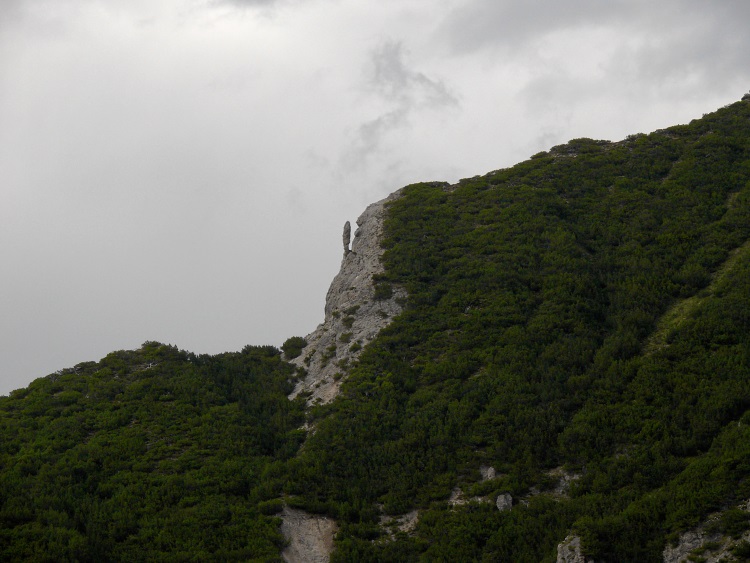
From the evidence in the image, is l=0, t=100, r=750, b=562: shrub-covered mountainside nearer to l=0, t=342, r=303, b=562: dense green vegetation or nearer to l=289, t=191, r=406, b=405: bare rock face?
l=0, t=342, r=303, b=562: dense green vegetation

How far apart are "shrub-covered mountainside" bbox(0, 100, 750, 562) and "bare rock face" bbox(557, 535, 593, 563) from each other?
31 cm

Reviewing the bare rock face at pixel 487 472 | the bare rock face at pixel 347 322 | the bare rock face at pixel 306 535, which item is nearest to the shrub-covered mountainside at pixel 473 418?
the bare rock face at pixel 487 472

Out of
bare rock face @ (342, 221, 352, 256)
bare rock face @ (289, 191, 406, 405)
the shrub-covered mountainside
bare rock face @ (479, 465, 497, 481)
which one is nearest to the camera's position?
the shrub-covered mountainside

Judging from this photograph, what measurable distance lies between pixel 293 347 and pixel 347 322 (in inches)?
175

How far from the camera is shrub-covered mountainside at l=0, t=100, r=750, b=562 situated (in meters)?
24.1

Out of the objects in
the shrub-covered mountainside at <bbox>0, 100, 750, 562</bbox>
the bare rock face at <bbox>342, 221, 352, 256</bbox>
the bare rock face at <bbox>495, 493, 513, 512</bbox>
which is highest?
the bare rock face at <bbox>342, 221, 352, 256</bbox>

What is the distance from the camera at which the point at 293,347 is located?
1678 inches

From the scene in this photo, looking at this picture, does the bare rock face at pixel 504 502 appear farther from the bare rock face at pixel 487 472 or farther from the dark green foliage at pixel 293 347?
the dark green foliage at pixel 293 347

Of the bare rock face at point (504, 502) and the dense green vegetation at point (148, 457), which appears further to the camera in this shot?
the bare rock face at point (504, 502)

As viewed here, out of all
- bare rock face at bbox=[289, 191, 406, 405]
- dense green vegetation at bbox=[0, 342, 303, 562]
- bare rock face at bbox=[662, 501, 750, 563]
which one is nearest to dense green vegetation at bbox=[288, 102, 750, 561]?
bare rock face at bbox=[662, 501, 750, 563]

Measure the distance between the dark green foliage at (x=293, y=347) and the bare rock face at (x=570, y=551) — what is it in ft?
77.0

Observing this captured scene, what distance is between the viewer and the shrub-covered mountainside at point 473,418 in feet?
78.9

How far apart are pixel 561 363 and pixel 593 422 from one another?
4751 millimetres

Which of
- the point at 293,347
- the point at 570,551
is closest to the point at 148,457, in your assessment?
the point at 293,347
